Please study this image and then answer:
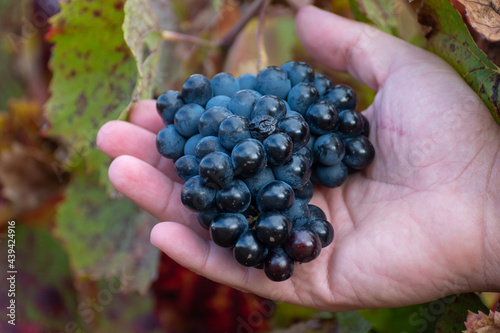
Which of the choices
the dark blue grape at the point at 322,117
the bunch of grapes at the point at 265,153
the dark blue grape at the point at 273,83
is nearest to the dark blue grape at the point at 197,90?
the bunch of grapes at the point at 265,153

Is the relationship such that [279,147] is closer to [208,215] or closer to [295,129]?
[295,129]

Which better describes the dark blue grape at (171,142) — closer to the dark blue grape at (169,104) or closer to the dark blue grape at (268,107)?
the dark blue grape at (169,104)

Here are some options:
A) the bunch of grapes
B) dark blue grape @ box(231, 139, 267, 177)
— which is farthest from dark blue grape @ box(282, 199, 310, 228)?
dark blue grape @ box(231, 139, 267, 177)

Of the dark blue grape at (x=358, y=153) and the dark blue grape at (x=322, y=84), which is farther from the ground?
the dark blue grape at (x=322, y=84)

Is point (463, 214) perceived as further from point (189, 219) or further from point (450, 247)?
point (189, 219)

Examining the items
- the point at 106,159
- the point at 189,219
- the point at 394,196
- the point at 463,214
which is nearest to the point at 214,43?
the point at 106,159

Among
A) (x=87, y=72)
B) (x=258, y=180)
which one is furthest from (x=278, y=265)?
(x=87, y=72)
